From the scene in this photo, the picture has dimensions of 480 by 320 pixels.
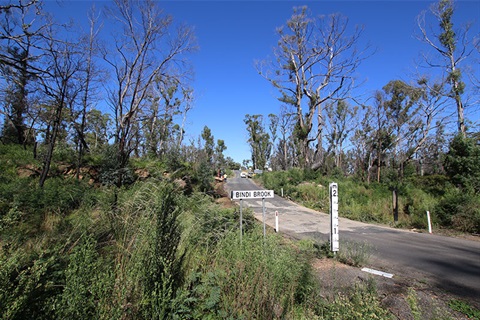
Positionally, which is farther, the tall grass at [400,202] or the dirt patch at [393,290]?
the tall grass at [400,202]

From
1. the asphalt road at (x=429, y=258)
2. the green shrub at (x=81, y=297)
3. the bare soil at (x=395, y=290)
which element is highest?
the green shrub at (x=81, y=297)

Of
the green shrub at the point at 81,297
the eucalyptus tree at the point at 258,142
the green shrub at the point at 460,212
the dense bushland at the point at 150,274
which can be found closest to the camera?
the green shrub at the point at 81,297

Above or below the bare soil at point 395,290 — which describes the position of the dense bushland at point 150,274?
above

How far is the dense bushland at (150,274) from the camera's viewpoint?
1929mm

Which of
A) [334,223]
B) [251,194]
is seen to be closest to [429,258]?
[334,223]

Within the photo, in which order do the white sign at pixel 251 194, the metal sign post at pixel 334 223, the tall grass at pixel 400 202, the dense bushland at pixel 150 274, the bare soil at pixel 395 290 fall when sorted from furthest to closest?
the tall grass at pixel 400 202, the white sign at pixel 251 194, the metal sign post at pixel 334 223, the bare soil at pixel 395 290, the dense bushland at pixel 150 274

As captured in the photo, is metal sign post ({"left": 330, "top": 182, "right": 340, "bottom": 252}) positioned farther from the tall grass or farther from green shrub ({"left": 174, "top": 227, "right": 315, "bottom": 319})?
the tall grass

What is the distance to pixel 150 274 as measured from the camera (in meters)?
2.34

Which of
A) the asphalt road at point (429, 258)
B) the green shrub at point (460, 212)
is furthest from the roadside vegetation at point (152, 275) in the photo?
the green shrub at point (460, 212)

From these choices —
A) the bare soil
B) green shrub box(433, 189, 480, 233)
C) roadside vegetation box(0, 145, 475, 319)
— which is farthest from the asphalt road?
green shrub box(433, 189, 480, 233)

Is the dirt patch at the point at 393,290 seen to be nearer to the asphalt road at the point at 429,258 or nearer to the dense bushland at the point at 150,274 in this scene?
the dense bushland at the point at 150,274

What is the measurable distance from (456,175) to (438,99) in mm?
16965

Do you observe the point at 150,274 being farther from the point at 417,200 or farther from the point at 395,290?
the point at 417,200

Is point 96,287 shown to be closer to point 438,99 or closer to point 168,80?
point 168,80
